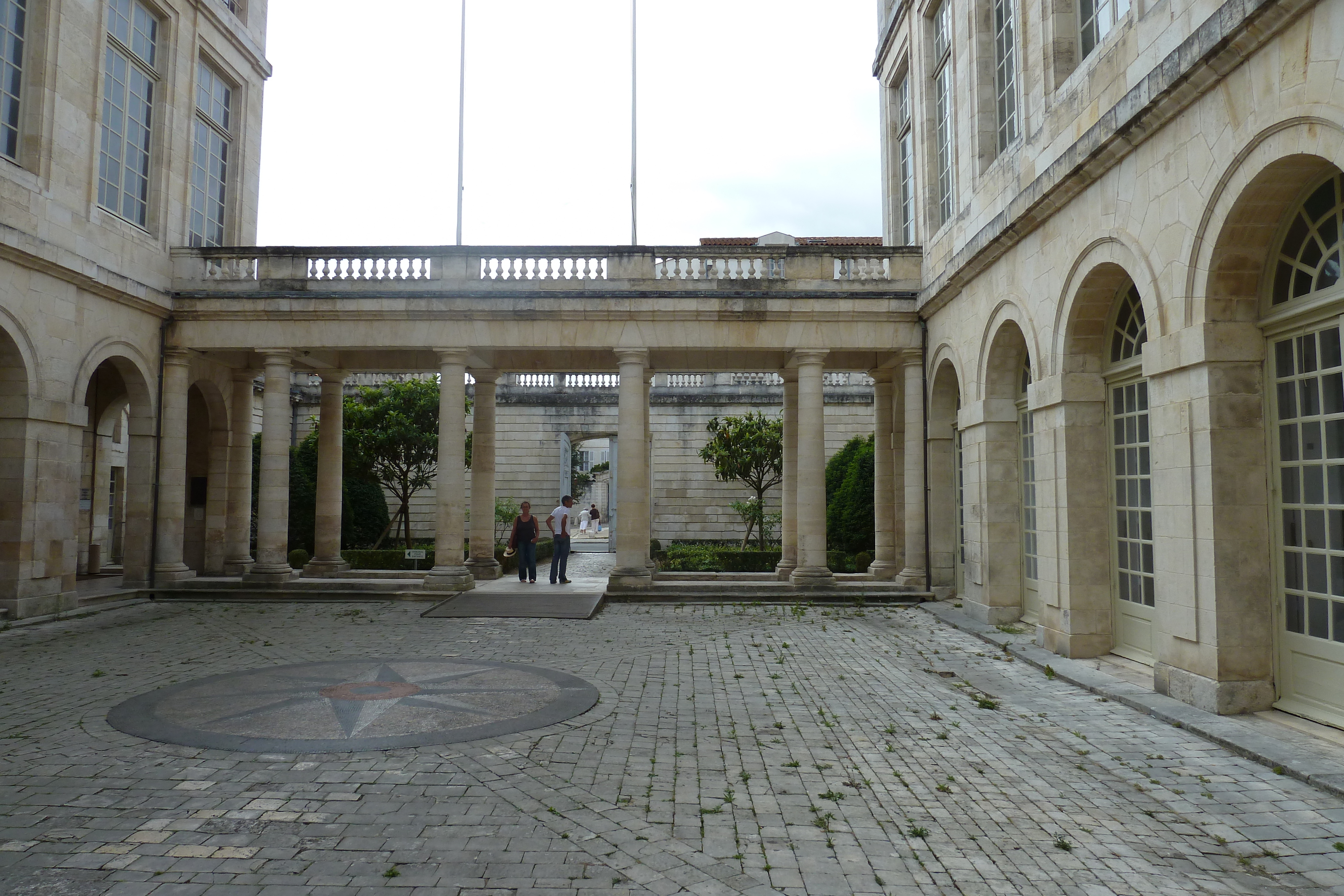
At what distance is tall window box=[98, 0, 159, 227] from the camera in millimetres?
14156

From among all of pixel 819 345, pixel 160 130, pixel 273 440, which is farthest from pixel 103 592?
pixel 819 345

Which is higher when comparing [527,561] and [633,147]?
[633,147]

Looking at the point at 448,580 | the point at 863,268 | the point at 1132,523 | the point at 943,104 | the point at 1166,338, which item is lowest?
the point at 448,580

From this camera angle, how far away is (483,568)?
17.4 m

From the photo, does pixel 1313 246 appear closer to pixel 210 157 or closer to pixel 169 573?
pixel 169 573

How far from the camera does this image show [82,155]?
1329cm

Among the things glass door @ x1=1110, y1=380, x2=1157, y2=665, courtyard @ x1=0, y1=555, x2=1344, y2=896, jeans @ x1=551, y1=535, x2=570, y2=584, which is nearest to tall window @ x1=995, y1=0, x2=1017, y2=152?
glass door @ x1=1110, y1=380, x2=1157, y2=665

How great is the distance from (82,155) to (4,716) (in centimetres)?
996

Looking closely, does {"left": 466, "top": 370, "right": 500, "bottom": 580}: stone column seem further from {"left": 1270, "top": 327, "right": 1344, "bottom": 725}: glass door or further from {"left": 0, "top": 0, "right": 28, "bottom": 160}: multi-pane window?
{"left": 1270, "top": 327, "right": 1344, "bottom": 725}: glass door

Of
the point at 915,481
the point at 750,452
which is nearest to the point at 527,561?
the point at 915,481

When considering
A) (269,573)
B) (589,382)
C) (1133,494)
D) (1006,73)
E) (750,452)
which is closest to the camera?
(1133,494)

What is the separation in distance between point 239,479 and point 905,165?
49.4 ft

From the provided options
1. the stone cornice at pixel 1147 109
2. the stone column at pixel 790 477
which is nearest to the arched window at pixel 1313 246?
the stone cornice at pixel 1147 109

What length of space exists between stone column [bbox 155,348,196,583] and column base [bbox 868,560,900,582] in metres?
12.7
